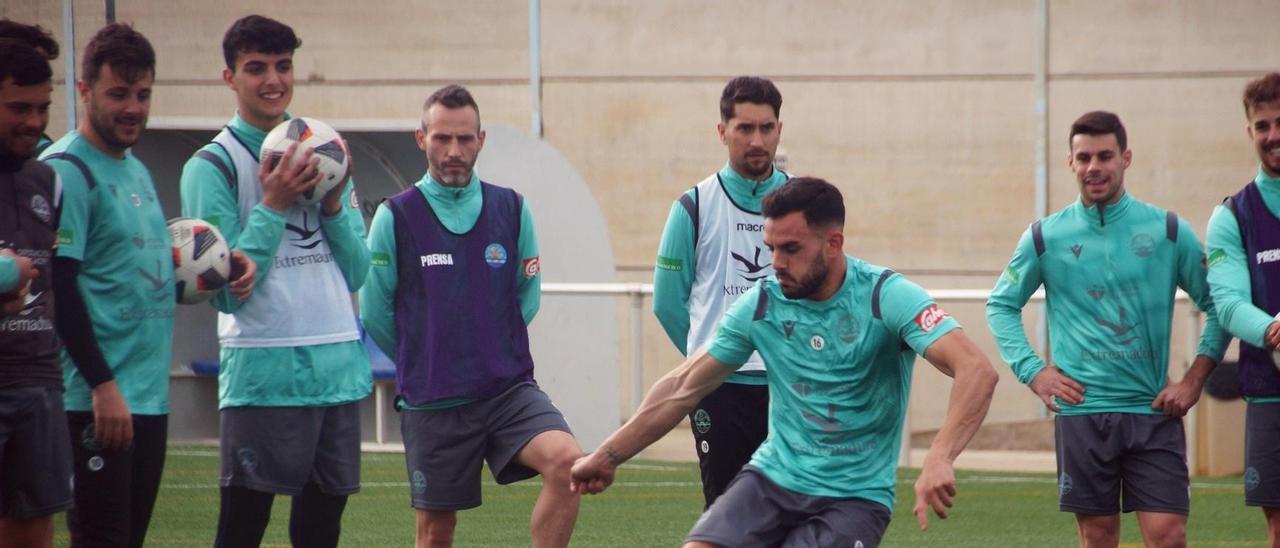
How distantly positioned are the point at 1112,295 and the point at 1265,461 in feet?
2.91

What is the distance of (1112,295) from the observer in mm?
6652

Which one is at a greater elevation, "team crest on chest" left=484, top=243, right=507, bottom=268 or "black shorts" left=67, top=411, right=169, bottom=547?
"team crest on chest" left=484, top=243, right=507, bottom=268

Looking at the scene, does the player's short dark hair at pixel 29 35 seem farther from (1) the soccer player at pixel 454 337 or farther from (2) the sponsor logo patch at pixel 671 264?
(2) the sponsor logo patch at pixel 671 264

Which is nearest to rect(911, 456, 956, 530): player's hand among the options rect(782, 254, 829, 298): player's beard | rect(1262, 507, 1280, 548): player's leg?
Answer: rect(782, 254, 829, 298): player's beard

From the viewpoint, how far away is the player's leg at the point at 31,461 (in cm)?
498

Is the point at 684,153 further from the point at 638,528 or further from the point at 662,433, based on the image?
the point at 662,433

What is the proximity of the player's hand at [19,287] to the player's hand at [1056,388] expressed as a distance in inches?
148

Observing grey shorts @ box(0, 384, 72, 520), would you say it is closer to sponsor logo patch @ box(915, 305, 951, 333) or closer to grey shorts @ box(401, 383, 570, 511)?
grey shorts @ box(401, 383, 570, 511)

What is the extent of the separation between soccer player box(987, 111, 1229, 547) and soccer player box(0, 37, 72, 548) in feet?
12.1

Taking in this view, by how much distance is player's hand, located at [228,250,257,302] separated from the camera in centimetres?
570

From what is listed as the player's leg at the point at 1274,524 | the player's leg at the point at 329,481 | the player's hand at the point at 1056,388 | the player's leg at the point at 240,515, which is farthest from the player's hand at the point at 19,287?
the player's leg at the point at 1274,524

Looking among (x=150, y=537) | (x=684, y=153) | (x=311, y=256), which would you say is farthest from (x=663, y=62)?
(x=311, y=256)

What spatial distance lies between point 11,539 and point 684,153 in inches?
446

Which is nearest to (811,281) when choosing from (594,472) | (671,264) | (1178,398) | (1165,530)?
(594,472)
